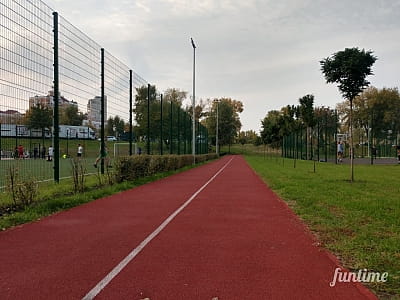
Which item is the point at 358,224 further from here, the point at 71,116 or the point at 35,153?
the point at 35,153

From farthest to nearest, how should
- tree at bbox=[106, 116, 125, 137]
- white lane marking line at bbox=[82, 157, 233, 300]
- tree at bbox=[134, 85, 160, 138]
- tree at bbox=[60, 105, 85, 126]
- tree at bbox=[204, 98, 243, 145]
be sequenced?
tree at bbox=[204, 98, 243, 145]
tree at bbox=[134, 85, 160, 138]
tree at bbox=[106, 116, 125, 137]
tree at bbox=[60, 105, 85, 126]
white lane marking line at bbox=[82, 157, 233, 300]

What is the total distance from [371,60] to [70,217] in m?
12.8

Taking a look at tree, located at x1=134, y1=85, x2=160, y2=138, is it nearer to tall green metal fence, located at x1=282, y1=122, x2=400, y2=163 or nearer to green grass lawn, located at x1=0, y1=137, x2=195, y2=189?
green grass lawn, located at x1=0, y1=137, x2=195, y2=189

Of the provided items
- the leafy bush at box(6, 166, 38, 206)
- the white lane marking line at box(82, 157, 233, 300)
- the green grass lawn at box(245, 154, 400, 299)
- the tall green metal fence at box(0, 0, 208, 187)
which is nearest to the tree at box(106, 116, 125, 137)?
the tall green metal fence at box(0, 0, 208, 187)

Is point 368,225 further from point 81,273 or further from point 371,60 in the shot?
point 371,60

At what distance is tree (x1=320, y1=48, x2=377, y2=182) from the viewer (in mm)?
14961

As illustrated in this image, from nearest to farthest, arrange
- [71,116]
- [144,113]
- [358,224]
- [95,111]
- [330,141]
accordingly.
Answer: [358,224], [71,116], [95,111], [144,113], [330,141]

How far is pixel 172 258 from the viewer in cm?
491

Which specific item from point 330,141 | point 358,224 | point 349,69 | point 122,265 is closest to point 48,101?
point 122,265

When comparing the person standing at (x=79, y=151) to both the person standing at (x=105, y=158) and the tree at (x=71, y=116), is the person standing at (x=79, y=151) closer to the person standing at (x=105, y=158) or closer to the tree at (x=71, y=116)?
the person standing at (x=105, y=158)

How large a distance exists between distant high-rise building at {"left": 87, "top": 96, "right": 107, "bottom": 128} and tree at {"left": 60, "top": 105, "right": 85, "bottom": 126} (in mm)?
548

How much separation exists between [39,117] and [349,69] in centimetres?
1146

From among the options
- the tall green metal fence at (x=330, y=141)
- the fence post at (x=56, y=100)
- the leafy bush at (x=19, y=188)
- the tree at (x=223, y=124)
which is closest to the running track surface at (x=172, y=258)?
the leafy bush at (x=19, y=188)

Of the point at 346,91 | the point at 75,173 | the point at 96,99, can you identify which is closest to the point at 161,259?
the point at 75,173
